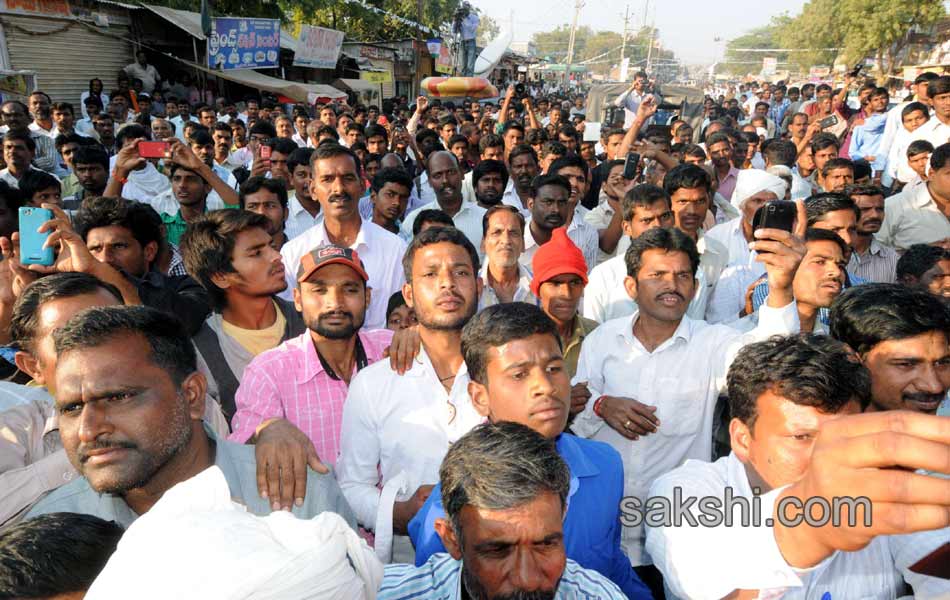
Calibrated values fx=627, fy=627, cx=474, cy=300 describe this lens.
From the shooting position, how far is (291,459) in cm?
177

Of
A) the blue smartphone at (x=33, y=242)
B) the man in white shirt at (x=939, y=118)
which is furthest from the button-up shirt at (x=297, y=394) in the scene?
the man in white shirt at (x=939, y=118)

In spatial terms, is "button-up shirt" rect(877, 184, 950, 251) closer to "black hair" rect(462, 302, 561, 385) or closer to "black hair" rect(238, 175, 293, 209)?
"black hair" rect(462, 302, 561, 385)

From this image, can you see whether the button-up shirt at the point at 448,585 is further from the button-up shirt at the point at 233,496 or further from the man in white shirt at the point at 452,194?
the man in white shirt at the point at 452,194

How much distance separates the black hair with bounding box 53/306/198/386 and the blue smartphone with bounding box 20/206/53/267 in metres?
1.09

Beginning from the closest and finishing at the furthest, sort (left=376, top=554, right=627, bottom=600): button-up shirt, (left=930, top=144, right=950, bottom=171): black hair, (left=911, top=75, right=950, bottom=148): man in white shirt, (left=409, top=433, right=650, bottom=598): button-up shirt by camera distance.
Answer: (left=376, top=554, right=627, bottom=600): button-up shirt < (left=409, top=433, right=650, bottom=598): button-up shirt < (left=930, top=144, right=950, bottom=171): black hair < (left=911, top=75, right=950, bottom=148): man in white shirt

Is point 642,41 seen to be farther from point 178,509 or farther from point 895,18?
point 178,509

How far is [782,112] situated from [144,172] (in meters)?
14.8

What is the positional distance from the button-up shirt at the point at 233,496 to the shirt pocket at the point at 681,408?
147 centimetres

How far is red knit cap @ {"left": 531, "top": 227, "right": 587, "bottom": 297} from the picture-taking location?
10.0ft

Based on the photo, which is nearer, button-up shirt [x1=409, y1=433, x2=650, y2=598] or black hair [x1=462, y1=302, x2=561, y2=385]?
button-up shirt [x1=409, y1=433, x2=650, y2=598]

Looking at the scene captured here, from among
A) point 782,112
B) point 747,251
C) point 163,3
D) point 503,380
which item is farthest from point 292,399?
point 163,3

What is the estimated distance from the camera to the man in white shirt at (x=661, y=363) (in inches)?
98.3

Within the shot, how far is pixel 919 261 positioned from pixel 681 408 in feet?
5.56

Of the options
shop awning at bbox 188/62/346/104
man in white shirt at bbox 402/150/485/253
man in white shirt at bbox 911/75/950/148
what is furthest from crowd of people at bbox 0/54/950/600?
shop awning at bbox 188/62/346/104
